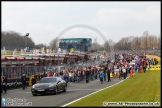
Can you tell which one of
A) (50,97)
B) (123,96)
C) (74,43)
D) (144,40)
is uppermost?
(144,40)

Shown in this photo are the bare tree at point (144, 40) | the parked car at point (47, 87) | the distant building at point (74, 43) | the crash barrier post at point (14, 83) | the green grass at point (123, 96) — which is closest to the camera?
the green grass at point (123, 96)

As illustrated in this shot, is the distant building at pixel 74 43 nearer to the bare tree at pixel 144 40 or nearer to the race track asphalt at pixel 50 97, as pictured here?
the bare tree at pixel 144 40

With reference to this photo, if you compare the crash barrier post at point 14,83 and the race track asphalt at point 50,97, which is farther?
the crash barrier post at point 14,83

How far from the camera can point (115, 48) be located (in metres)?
130

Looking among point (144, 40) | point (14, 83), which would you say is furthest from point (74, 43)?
point (14, 83)

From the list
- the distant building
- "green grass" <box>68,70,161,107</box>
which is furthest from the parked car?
the distant building

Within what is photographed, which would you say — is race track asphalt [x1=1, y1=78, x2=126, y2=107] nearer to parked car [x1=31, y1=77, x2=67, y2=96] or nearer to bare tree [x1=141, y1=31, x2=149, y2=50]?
parked car [x1=31, y1=77, x2=67, y2=96]

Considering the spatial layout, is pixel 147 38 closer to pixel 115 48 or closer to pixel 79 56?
pixel 115 48

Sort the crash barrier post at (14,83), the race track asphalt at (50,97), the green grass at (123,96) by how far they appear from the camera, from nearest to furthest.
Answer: the green grass at (123,96)
the race track asphalt at (50,97)
the crash barrier post at (14,83)

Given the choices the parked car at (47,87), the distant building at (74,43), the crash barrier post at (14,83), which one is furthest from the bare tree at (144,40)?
the parked car at (47,87)

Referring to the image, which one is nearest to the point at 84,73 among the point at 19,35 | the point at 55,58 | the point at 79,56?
the point at 55,58

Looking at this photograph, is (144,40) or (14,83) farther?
(144,40)

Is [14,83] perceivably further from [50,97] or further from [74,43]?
[74,43]

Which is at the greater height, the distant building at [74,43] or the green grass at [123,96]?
the distant building at [74,43]
